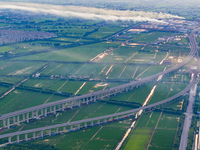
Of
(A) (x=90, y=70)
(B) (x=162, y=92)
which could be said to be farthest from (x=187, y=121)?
(A) (x=90, y=70)

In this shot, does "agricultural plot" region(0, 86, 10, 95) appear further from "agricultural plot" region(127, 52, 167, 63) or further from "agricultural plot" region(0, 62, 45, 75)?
"agricultural plot" region(127, 52, 167, 63)

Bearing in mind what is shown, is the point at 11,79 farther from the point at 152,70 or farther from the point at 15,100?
the point at 152,70

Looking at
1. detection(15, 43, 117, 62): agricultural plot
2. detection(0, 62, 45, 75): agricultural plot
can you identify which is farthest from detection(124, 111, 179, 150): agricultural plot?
detection(15, 43, 117, 62): agricultural plot

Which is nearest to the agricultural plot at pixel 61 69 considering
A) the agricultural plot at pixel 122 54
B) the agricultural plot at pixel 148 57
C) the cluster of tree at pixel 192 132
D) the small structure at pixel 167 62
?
the agricultural plot at pixel 122 54

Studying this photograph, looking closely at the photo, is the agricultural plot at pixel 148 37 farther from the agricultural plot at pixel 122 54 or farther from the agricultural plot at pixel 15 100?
the agricultural plot at pixel 15 100

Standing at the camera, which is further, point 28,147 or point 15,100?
point 15,100

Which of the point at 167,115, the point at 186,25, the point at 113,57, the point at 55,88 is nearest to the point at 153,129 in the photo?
the point at 167,115

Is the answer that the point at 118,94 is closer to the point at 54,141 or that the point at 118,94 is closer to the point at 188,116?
the point at 188,116
